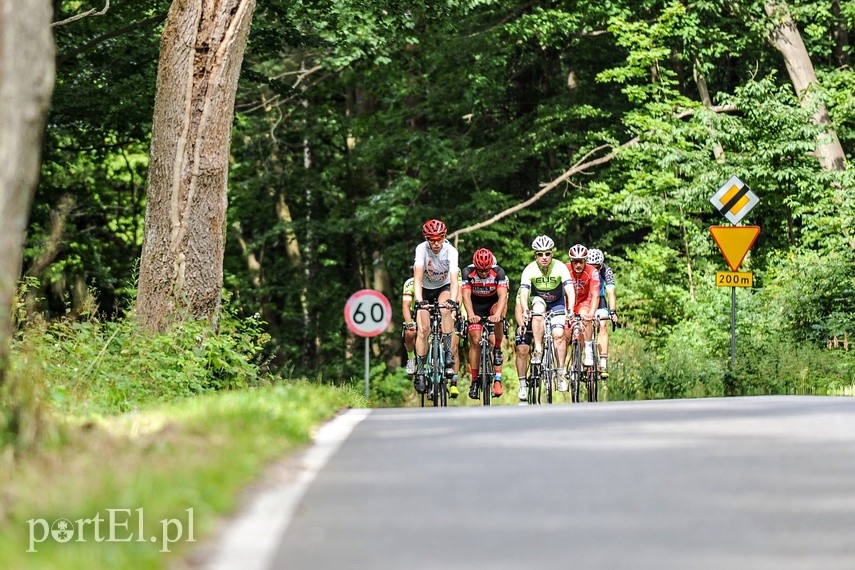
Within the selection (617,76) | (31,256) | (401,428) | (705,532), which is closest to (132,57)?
(31,256)

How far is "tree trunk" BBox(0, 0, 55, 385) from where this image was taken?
29.0 feet

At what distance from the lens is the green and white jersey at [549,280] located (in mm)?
20031

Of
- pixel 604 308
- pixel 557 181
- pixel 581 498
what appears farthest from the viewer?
pixel 557 181

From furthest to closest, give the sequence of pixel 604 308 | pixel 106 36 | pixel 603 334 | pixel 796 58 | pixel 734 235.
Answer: pixel 796 58 → pixel 106 36 → pixel 734 235 → pixel 604 308 → pixel 603 334

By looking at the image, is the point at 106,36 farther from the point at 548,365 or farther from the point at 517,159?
the point at 517,159

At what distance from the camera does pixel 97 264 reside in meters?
37.4

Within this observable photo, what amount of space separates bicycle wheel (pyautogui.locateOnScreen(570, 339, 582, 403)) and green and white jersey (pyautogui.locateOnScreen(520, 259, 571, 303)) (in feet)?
2.42

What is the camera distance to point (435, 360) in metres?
19.3

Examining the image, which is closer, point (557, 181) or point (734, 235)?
point (734, 235)

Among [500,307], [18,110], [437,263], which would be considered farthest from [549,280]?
[18,110]

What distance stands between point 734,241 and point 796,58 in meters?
12.0

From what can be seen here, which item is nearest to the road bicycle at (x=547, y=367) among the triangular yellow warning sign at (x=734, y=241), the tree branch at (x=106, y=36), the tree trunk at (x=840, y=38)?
the triangular yellow warning sign at (x=734, y=241)

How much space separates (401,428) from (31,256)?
26314mm

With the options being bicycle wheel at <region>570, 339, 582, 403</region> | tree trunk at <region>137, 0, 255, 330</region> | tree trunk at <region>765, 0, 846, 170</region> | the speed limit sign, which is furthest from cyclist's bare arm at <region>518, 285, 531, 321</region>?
tree trunk at <region>765, 0, 846, 170</region>
